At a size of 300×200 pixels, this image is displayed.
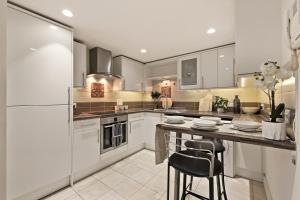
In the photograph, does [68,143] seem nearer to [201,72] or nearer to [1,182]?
[1,182]

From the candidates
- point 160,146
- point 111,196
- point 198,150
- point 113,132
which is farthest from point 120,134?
point 198,150

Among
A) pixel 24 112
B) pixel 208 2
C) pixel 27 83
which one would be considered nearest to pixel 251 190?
pixel 208 2

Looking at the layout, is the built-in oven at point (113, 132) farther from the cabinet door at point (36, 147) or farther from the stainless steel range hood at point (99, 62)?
the stainless steel range hood at point (99, 62)

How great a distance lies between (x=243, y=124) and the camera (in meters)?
1.08

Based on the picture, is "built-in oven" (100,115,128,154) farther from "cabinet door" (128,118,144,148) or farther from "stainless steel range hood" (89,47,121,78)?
"stainless steel range hood" (89,47,121,78)

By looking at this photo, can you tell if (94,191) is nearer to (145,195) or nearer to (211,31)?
(145,195)

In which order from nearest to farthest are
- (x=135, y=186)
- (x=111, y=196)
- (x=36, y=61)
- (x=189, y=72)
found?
(x=36, y=61) → (x=111, y=196) → (x=135, y=186) → (x=189, y=72)

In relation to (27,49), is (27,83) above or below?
below

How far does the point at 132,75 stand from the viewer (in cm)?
337

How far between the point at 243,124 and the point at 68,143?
2.01m

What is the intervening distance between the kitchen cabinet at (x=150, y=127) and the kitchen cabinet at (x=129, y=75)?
30.6 inches

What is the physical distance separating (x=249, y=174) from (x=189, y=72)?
2026mm

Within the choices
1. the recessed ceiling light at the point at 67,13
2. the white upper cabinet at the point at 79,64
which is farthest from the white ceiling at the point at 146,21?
the white upper cabinet at the point at 79,64

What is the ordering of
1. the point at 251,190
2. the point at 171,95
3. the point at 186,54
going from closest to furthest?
the point at 251,190 → the point at 186,54 → the point at 171,95
